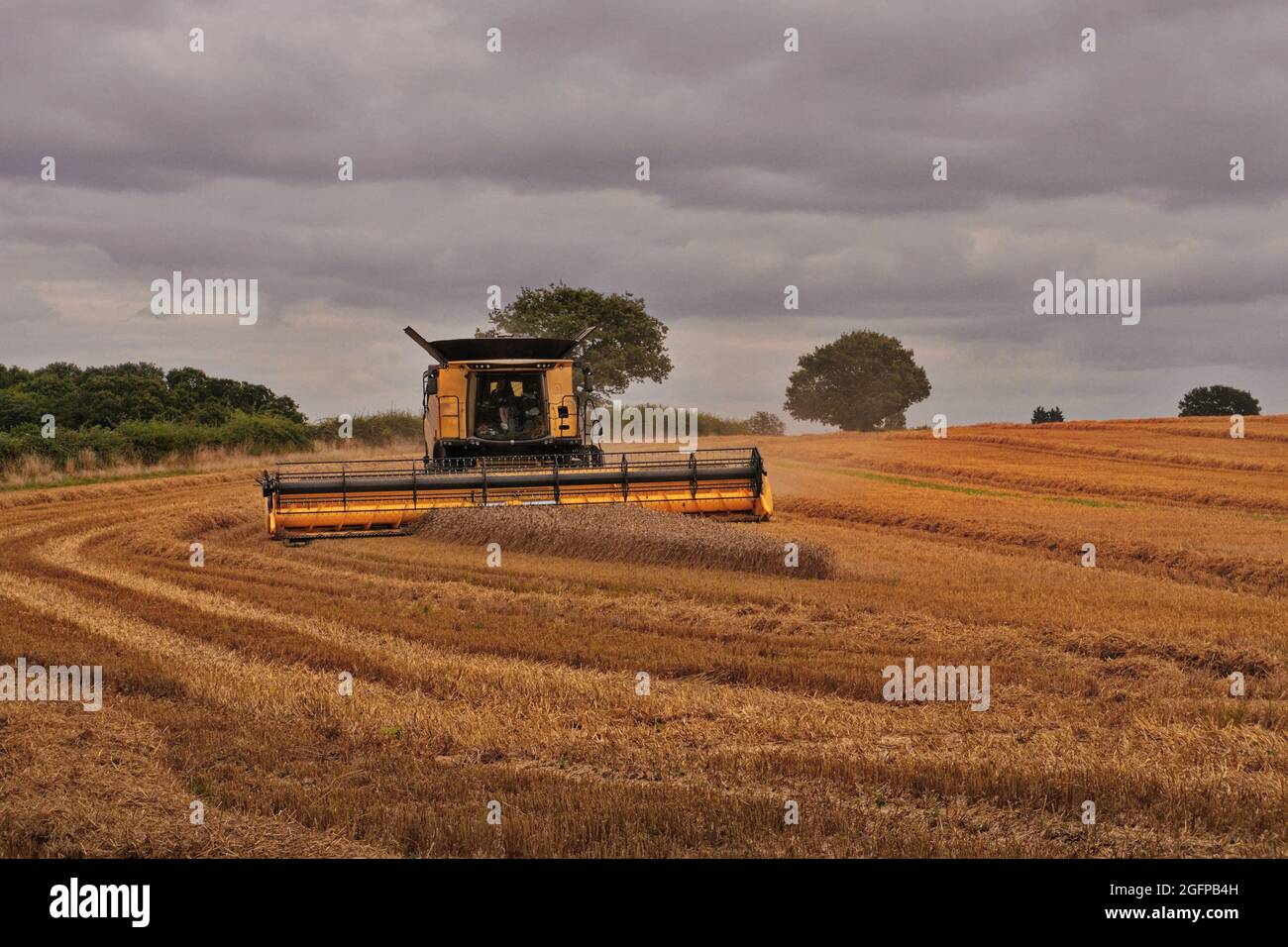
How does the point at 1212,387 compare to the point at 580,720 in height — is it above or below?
above

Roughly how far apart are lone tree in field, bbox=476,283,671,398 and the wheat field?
3545 centimetres

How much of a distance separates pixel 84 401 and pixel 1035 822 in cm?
4618

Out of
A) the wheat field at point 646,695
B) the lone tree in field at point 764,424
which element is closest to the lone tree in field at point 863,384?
the lone tree in field at point 764,424

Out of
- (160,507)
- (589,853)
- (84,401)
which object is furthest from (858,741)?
(84,401)

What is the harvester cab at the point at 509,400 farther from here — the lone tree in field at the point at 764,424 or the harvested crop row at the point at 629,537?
the lone tree in field at the point at 764,424

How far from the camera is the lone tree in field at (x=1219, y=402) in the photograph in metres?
60.4

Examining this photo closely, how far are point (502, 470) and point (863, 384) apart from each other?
58273 mm

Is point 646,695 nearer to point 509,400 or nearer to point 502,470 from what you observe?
point 502,470

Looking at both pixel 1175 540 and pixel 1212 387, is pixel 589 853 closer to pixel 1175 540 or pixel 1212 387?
pixel 1175 540

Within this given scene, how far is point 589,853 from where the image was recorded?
5.66 meters

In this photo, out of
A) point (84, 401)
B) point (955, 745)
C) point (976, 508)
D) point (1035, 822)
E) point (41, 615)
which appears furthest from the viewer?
point (84, 401)

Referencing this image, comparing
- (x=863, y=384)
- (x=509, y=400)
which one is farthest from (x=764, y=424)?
(x=509, y=400)

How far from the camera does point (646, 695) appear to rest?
8742 mm

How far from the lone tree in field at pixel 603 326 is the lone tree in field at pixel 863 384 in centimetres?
2143
